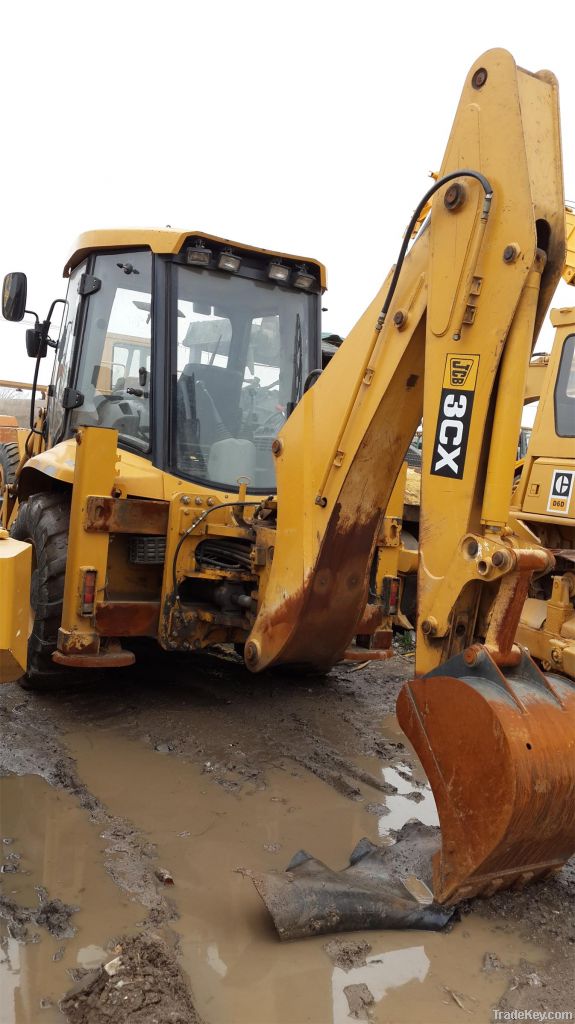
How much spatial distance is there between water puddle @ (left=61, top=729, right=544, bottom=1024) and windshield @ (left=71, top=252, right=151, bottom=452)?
1.90 metres

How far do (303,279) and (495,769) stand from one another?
329 cm

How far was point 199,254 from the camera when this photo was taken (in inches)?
177

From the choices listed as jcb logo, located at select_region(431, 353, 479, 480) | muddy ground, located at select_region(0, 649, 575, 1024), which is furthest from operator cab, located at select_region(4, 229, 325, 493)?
jcb logo, located at select_region(431, 353, 479, 480)

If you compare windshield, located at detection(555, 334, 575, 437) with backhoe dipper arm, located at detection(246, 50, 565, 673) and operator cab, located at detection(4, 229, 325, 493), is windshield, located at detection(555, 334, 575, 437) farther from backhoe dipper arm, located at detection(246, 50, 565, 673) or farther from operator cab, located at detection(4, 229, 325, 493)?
backhoe dipper arm, located at detection(246, 50, 565, 673)

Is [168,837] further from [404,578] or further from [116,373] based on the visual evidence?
[404,578]

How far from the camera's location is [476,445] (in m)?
2.72

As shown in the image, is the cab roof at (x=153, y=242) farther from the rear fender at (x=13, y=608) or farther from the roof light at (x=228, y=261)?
the rear fender at (x=13, y=608)

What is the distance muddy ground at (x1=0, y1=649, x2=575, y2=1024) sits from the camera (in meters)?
2.31

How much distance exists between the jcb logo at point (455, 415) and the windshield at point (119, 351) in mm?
2090

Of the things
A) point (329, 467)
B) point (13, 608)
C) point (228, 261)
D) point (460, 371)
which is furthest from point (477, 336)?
point (228, 261)

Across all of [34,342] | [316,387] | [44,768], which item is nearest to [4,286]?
[34,342]

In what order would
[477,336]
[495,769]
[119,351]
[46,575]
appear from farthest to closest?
1. [119,351]
2. [46,575]
3. [477,336]
4. [495,769]

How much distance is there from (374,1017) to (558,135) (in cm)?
A: 279

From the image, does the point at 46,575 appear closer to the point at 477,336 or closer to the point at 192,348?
the point at 192,348
